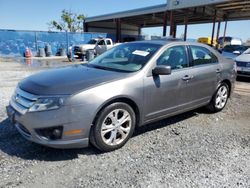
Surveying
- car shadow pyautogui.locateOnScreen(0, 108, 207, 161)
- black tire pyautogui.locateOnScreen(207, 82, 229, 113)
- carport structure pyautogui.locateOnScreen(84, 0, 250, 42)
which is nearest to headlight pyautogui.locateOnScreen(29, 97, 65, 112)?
car shadow pyautogui.locateOnScreen(0, 108, 207, 161)

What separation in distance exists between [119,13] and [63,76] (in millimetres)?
28324

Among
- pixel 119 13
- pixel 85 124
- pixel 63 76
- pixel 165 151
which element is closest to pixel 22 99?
pixel 63 76

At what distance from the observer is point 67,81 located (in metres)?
3.12

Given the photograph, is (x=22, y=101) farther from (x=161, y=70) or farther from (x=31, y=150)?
(x=161, y=70)

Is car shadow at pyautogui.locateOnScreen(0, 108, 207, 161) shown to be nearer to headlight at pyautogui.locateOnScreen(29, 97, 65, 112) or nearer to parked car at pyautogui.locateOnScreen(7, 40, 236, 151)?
parked car at pyautogui.locateOnScreen(7, 40, 236, 151)

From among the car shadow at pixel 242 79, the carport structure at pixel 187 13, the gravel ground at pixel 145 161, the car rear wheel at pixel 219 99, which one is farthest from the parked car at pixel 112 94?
the carport structure at pixel 187 13

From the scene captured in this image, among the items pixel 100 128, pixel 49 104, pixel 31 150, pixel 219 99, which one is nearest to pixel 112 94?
pixel 100 128

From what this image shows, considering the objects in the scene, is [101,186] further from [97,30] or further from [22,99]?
[97,30]

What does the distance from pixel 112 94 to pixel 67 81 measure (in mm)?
650

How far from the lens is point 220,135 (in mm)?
4012

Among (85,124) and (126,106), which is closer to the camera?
(85,124)

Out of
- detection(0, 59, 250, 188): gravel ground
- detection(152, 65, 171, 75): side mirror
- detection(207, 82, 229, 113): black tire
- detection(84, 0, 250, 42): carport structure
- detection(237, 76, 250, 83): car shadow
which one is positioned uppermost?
detection(84, 0, 250, 42): carport structure

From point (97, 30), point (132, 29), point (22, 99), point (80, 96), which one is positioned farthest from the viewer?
point (132, 29)

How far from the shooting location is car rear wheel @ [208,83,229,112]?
16.5 feet
